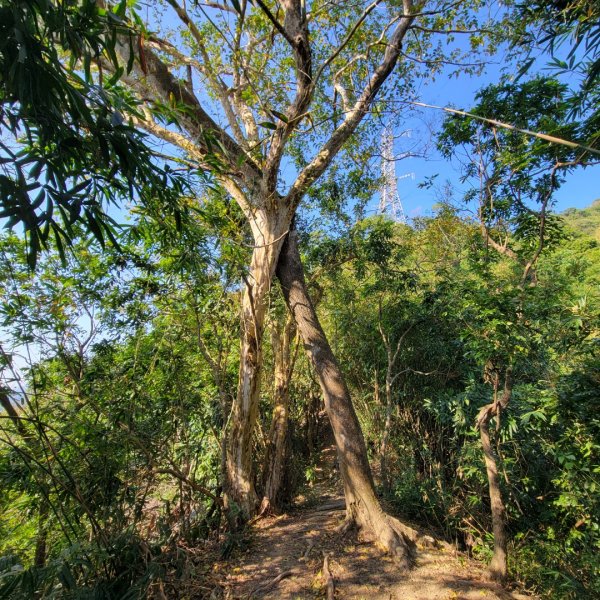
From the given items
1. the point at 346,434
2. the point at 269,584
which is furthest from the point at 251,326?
the point at 269,584

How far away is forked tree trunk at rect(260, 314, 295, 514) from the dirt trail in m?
0.43

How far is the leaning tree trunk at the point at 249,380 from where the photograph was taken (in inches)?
152

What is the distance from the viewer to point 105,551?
7.42 feet

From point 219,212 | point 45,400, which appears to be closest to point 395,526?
point 45,400

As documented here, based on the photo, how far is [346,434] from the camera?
11.3 feet

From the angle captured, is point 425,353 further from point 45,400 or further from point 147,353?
point 45,400

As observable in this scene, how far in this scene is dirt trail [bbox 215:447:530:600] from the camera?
8.34 ft

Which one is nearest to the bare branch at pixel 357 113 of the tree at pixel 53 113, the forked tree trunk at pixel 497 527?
the tree at pixel 53 113

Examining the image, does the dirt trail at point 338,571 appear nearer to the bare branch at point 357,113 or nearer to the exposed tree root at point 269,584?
the exposed tree root at point 269,584

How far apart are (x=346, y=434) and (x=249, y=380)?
1.25m

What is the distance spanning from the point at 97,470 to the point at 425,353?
12.7ft

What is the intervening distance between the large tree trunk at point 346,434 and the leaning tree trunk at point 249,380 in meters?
0.31

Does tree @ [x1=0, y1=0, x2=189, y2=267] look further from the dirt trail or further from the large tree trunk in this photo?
the dirt trail

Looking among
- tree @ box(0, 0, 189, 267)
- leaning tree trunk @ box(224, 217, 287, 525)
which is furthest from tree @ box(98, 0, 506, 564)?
tree @ box(0, 0, 189, 267)
